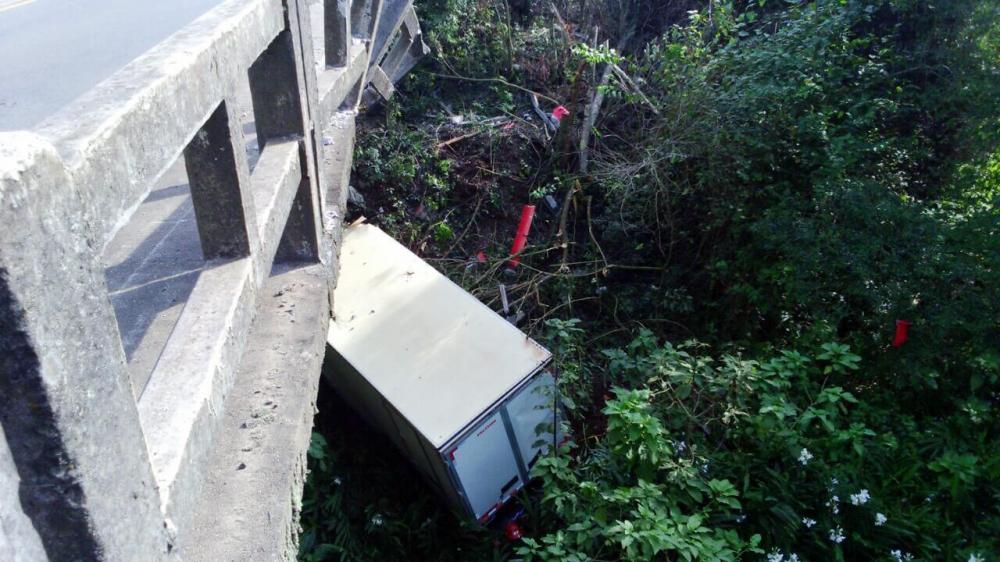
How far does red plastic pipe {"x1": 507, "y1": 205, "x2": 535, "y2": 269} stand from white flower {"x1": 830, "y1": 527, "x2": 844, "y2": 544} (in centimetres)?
358

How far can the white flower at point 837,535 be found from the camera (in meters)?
3.23

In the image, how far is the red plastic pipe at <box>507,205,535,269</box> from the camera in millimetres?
6293

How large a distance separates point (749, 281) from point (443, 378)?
2.50 meters

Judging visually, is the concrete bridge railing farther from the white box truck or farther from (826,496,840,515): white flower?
(826,496,840,515): white flower

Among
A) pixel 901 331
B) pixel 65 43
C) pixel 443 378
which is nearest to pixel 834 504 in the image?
pixel 901 331

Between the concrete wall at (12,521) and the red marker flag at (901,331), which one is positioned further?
the red marker flag at (901,331)

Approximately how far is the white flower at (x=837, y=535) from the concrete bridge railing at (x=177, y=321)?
261cm

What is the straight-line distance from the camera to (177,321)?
5.44 feet

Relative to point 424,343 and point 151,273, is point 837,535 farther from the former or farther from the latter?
point 151,273

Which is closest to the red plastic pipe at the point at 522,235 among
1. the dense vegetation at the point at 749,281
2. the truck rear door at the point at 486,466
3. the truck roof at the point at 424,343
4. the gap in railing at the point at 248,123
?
the dense vegetation at the point at 749,281

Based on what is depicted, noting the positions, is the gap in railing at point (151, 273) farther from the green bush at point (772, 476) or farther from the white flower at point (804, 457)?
the white flower at point (804, 457)

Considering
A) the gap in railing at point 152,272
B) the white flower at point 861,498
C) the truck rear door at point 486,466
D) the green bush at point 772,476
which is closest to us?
the gap in railing at point 152,272

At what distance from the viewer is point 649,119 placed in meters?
6.61

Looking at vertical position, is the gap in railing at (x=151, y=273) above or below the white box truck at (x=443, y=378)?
above
